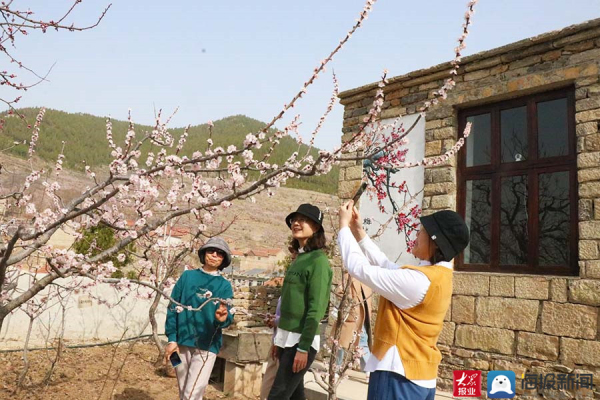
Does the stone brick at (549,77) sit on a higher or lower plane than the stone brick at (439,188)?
higher

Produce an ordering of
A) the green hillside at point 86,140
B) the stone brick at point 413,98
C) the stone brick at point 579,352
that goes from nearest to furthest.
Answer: the stone brick at point 579,352
the stone brick at point 413,98
the green hillside at point 86,140

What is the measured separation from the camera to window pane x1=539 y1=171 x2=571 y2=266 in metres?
4.72

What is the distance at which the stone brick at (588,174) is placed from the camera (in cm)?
445

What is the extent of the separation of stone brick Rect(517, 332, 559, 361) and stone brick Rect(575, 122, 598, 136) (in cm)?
210

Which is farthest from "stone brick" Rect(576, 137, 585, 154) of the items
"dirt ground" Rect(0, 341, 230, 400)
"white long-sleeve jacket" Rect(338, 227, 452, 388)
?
"dirt ground" Rect(0, 341, 230, 400)

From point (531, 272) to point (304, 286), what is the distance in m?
3.16

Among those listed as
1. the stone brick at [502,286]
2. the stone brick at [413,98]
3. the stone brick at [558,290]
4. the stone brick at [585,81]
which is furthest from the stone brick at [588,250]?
the stone brick at [413,98]

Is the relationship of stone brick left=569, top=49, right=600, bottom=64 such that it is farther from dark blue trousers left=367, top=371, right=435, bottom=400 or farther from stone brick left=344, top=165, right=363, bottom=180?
dark blue trousers left=367, top=371, right=435, bottom=400

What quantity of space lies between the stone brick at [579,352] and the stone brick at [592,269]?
2.04 ft

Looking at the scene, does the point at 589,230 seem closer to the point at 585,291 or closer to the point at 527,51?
the point at 585,291

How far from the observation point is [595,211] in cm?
439

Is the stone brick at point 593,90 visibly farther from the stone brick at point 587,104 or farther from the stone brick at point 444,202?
the stone brick at point 444,202

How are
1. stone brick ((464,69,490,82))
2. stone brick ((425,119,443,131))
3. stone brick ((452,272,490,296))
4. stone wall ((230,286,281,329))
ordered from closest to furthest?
stone brick ((452,272,490,296)), stone brick ((464,69,490,82)), stone brick ((425,119,443,131)), stone wall ((230,286,281,329))

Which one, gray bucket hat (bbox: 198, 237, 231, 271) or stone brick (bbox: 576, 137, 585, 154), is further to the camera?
stone brick (bbox: 576, 137, 585, 154)
